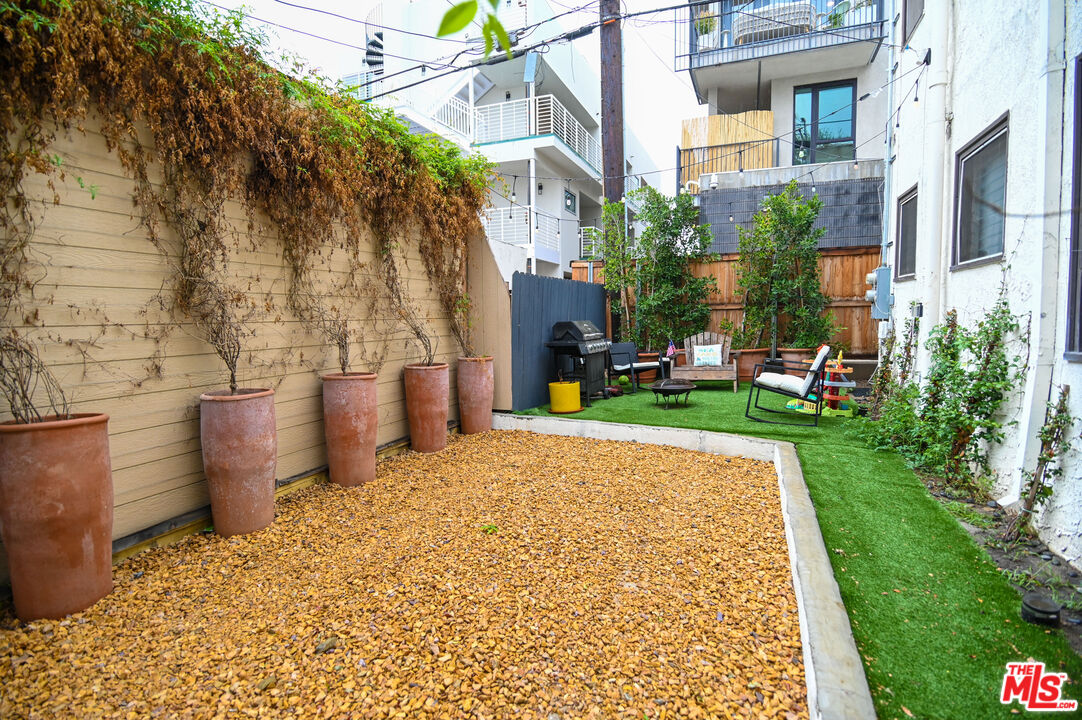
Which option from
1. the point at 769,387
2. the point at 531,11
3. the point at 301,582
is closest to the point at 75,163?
the point at 301,582

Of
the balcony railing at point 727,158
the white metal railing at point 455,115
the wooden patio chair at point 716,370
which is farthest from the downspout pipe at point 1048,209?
the white metal railing at point 455,115

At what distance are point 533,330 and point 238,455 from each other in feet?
13.4

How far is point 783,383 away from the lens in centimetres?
573

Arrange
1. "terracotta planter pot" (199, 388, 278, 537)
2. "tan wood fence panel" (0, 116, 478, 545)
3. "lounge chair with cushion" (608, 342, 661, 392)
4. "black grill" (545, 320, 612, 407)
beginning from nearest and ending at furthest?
"tan wood fence panel" (0, 116, 478, 545)
"terracotta planter pot" (199, 388, 278, 537)
"black grill" (545, 320, 612, 407)
"lounge chair with cushion" (608, 342, 661, 392)

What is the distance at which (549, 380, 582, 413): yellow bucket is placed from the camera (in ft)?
21.2

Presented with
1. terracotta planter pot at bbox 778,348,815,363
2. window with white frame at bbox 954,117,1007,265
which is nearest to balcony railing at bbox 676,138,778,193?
terracotta planter pot at bbox 778,348,815,363

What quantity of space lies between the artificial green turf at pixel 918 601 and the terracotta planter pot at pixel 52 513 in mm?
3159

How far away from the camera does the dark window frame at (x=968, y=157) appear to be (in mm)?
3398

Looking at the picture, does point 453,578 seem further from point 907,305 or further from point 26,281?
point 907,305

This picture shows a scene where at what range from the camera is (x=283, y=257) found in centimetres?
393

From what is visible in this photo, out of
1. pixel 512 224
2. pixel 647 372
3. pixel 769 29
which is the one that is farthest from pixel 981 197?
pixel 512 224

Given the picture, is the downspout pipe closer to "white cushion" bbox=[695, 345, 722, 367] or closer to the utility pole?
"white cushion" bbox=[695, 345, 722, 367]

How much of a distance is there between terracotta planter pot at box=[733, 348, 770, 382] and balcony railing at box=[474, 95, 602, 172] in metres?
8.08

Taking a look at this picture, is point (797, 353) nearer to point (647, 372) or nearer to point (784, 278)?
point (784, 278)
